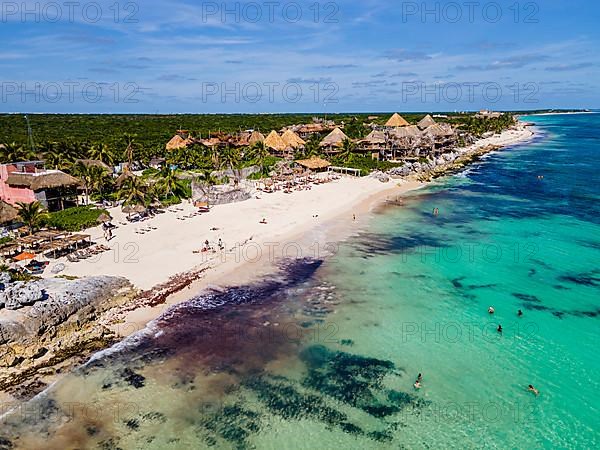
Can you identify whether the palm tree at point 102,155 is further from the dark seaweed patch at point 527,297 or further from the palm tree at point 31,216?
the dark seaweed patch at point 527,297

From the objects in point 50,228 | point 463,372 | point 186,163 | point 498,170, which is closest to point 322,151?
point 186,163

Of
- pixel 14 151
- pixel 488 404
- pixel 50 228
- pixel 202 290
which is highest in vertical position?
pixel 14 151

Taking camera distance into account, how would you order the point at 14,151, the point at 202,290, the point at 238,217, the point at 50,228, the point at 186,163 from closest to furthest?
1. the point at 202,290
2. the point at 50,228
3. the point at 238,217
4. the point at 14,151
5. the point at 186,163

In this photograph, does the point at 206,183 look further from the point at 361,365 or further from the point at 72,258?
the point at 361,365

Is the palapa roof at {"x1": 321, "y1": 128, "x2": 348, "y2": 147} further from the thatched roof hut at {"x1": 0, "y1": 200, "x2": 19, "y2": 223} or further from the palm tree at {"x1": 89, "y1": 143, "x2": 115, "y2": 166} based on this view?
the thatched roof hut at {"x1": 0, "y1": 200, "x2": 19, "y2": 223}

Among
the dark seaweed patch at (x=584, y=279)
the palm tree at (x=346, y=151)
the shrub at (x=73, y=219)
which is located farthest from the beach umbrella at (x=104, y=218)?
the palm tree at (x=346, y=151)

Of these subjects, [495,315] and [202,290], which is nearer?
[495,315]

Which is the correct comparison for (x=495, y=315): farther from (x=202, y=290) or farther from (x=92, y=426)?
(x=92, y=426)
